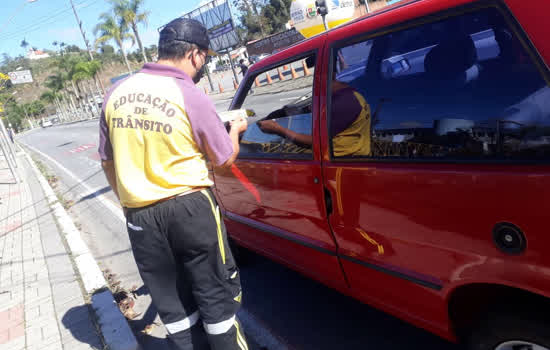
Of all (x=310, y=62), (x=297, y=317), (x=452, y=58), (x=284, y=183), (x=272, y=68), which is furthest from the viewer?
(x=297, y=317)

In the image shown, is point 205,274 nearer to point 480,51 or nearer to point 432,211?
point 432,211

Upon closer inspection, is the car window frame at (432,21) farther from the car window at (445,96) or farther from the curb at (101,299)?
the curb at (101,299)

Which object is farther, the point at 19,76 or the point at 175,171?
the point at 19,76

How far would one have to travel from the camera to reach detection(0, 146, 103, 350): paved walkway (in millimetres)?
3488

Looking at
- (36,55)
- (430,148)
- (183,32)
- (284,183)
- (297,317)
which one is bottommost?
(297,317)

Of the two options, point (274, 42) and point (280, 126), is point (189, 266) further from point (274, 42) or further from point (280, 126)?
point (274, 42)

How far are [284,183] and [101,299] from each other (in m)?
2.43

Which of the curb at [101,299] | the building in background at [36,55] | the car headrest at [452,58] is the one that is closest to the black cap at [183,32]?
the car headrest at [452,58]

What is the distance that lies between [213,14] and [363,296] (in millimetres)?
32010

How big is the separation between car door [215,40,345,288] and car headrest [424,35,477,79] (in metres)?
0.66

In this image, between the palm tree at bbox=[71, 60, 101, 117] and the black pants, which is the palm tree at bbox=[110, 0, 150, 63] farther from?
the black pants

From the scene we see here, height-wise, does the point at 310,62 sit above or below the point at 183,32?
below

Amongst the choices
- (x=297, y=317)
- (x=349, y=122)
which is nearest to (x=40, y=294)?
(x=297, y=317)

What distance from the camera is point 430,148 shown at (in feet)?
6.05
